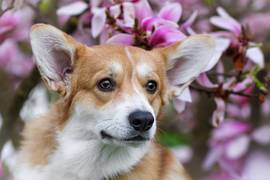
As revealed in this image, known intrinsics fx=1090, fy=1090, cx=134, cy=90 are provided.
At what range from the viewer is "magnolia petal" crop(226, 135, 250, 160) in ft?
21.7

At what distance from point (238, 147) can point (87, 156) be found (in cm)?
173

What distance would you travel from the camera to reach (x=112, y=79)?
5.01 meters

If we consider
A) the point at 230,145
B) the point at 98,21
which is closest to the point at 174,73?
the point at 98,21

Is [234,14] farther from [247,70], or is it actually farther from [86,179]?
[86,179]

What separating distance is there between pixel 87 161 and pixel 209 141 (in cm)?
229

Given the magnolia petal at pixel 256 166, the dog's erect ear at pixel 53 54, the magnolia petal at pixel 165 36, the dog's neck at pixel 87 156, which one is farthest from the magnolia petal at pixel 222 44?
the magnolia petal at pixel 256 166

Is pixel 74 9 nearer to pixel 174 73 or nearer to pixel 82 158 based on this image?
pixel 174 73

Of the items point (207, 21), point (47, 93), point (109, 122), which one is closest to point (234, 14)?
point (207, 21)

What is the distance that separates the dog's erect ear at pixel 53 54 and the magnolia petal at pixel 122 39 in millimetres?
185

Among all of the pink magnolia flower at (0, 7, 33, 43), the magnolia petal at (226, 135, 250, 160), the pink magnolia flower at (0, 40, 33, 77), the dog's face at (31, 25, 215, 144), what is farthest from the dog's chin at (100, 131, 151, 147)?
the magnolia petal at (226, 135, 250, 160)

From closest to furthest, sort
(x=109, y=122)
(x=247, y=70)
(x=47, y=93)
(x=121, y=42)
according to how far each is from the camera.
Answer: (x=109, y=122) < (x=121, y=42) < (x=247, y=70) < (x=47, y=93)

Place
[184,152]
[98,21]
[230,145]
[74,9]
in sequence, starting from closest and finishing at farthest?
[98,21] < [74,9] < [230,145] < [184,152]

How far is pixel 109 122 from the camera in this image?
4.86 metres

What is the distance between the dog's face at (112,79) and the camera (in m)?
4.84
